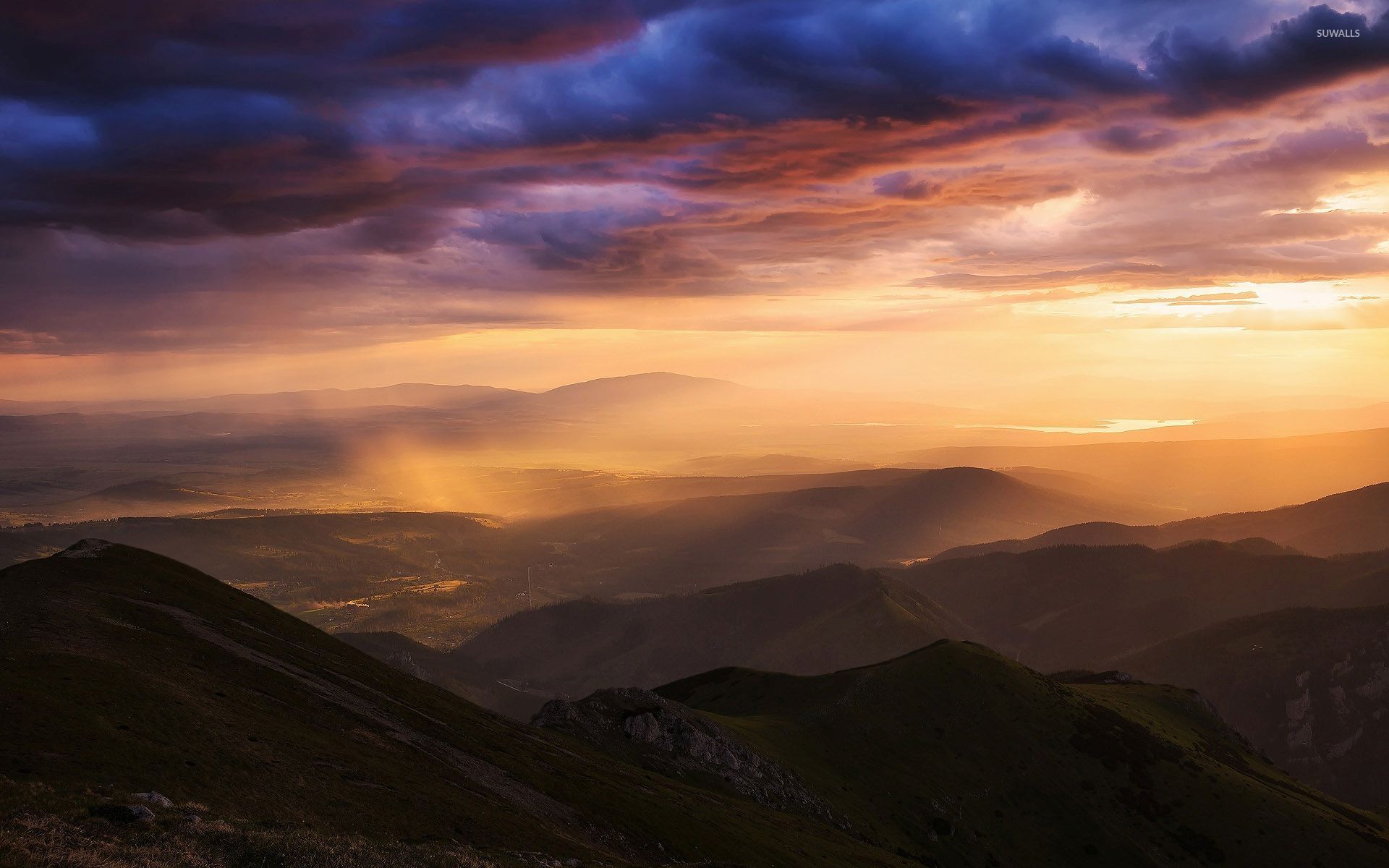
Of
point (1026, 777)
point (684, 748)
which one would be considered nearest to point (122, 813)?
point (684, 748)

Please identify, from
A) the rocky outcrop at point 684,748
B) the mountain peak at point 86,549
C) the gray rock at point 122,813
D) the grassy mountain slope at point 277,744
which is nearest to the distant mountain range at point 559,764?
the gray rock at point 122,813

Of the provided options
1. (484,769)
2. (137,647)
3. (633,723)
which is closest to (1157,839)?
(633,723)

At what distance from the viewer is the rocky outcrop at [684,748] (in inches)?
4695

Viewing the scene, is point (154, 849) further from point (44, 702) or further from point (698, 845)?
point (698, 845)

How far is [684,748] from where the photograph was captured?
404 feet

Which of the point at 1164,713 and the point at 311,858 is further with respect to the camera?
the point at 1164,713

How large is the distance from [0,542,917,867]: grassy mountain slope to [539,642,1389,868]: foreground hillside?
17.2 meters

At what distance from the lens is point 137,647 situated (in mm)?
68000

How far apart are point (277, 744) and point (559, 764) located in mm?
36520

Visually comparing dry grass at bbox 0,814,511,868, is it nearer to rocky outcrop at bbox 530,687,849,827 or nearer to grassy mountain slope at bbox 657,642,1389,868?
rocky outcrop at bbox 530,687,849,827

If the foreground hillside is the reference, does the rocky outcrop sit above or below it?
above

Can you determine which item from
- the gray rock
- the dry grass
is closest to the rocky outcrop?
the dry grass

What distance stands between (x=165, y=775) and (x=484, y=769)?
32.2 m

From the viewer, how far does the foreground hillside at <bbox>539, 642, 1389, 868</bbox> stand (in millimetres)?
125312
